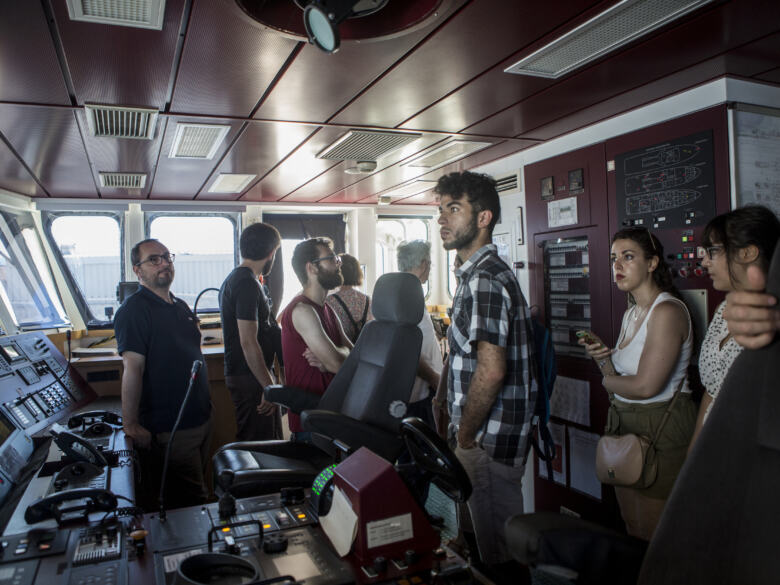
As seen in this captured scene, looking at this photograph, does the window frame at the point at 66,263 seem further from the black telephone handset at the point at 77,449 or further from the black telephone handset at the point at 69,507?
the black telephone handset at the point at 69,507

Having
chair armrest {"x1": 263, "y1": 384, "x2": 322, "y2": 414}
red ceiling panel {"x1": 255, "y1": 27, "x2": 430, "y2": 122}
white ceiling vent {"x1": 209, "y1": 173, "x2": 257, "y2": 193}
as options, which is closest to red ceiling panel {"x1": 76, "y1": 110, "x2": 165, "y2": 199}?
white ceiling vent {"x1": 209, "y1": 173, "x2": 257, "y2": 193}

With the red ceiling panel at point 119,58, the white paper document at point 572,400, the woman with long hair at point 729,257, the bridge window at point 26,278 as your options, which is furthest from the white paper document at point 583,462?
the bridge window at point 26,278

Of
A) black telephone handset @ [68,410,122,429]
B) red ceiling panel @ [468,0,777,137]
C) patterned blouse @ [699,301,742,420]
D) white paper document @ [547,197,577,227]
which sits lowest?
black telephone handset @ [68,410,122,429]

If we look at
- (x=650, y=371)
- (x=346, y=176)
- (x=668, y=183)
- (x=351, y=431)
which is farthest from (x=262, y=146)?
(x=650, y=371)

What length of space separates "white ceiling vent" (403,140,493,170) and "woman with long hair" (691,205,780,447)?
210 centimetres

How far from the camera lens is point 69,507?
1.48 meters

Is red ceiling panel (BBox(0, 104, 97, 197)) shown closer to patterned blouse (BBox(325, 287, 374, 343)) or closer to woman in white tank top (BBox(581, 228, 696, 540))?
patterned blouse (BBox(325, 287, 374, 343))

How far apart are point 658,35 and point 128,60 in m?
2.13

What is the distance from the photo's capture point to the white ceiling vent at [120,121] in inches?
114

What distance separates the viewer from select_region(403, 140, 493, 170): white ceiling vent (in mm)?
3956

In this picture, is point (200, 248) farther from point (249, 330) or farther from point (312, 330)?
point (312, 330)

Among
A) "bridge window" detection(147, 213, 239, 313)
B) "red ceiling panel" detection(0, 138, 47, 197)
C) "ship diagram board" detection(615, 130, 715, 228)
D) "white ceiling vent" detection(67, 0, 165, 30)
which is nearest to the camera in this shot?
"white ceiling vent" detection(67, 0, 165, 30)

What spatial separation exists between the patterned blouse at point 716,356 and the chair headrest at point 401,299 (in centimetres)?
110

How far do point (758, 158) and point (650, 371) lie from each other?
1.25 metres
